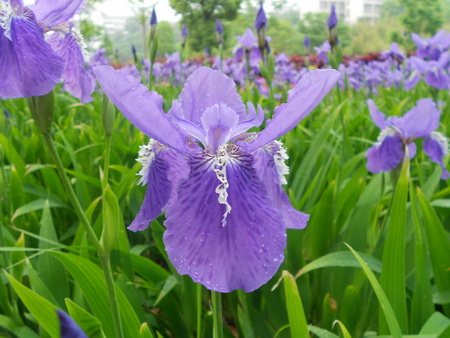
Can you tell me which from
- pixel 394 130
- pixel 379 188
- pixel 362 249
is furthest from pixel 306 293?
pixel 394 130

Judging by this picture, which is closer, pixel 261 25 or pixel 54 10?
pixel 54 10

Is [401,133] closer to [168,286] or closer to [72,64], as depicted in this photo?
[168,286]

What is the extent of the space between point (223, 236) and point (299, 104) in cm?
22

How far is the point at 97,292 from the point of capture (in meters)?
1.00

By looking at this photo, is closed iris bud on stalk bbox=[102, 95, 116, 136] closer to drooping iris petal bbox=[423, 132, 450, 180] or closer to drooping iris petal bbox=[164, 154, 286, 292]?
drooping iris petal bbox=[164, 154, 286, 292]

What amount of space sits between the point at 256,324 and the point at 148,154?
73 centimetres

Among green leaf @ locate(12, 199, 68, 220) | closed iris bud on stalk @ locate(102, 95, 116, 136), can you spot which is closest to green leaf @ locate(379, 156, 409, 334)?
closed iris bud on stalk @ locate(102, 95, 116, 136)

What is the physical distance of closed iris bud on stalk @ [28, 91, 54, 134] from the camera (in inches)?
31.0

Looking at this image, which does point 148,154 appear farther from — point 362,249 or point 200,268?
point 362,249

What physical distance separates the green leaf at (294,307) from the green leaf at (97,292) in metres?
0.34

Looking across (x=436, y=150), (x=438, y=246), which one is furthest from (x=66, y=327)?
(x=436, y=150)

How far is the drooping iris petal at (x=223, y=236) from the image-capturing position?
0.63 meters

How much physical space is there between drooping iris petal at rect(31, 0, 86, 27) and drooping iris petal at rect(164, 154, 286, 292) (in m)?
0.50

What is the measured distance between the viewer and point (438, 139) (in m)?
1.78
